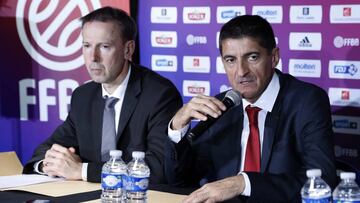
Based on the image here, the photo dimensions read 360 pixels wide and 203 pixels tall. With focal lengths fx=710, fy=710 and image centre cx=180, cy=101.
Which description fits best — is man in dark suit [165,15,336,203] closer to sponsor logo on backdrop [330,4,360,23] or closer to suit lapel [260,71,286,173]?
suit lapel [260,71,286,173]

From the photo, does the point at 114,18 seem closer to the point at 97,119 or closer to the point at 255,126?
the point at 97,119

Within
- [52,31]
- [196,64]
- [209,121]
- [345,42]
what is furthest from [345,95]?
[52,31]

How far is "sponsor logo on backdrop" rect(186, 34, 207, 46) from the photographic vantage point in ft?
13.9

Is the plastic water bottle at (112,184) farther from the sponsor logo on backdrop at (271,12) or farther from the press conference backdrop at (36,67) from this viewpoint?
the press conference backdrop at (36,67)

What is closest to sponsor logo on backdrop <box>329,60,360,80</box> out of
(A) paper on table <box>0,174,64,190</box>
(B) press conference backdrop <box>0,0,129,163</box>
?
(A) paper on table <box>0,174,64,190</box>

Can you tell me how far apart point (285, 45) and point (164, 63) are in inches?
34.0

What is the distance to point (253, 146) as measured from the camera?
2842 millimetres

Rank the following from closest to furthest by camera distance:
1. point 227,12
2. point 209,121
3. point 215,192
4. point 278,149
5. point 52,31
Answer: point 215,192 → point 209,121 → point 278,149 → point 227,12 → point 52,31

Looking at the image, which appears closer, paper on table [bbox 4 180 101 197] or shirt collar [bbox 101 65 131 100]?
paper on table [bbox 4 180 101 197]

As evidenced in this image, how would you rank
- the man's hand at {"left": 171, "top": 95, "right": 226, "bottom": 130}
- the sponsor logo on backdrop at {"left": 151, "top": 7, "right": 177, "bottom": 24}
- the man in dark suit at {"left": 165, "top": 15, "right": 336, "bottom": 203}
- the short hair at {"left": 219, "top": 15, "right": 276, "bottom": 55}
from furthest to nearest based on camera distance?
1. the sponsor logo on backdrop at {"left": 151, "top": 7, "right": 177, "bottom": 24}
2. the short hair at {"left": 219, "top": 15, "right": 276, "bottom": 55}
3. the man in dark suit at {"left": 165, "top": 15, "right": 336, "bottom": 203}
4. the man's hand at {"left": 171, "top": 95, "right": 226, "bottom": 130}

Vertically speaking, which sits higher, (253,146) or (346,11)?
(346,11)

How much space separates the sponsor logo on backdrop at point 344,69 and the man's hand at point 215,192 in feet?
4.80

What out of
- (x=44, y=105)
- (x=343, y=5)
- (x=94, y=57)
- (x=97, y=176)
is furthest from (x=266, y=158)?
(x=44, y=105)

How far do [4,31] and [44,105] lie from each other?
2.03 feet
